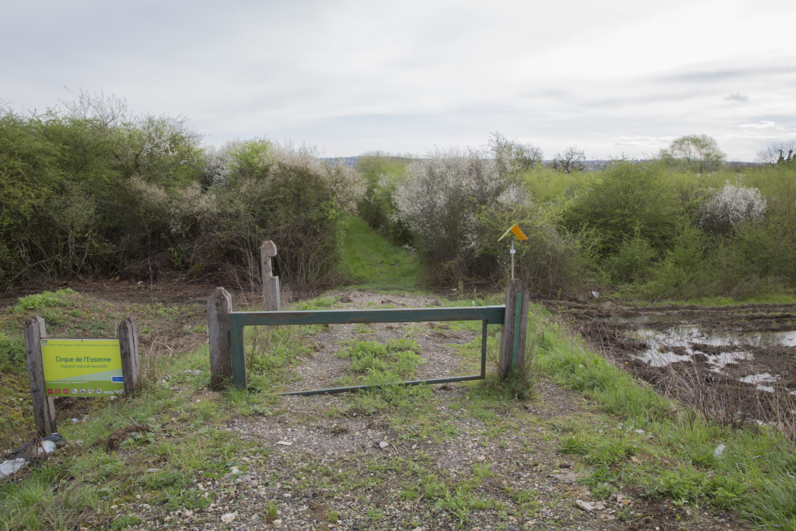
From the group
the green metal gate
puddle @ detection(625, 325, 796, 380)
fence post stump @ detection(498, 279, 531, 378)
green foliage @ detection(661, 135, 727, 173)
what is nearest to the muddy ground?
puddle @ detection(625, 325, 796, 380)

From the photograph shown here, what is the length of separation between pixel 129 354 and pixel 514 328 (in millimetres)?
3858

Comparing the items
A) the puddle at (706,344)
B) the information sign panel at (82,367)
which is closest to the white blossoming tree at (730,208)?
the puddle at (706,344)

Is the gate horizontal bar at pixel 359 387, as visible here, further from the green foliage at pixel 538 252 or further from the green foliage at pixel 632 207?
the green foliage at pixel 632 207

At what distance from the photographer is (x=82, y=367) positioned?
4.09 meters

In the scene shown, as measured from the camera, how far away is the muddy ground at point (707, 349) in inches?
189

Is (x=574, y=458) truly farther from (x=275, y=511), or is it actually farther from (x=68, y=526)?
(x=68, y=526)

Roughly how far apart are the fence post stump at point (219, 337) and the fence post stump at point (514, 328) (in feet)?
9.38

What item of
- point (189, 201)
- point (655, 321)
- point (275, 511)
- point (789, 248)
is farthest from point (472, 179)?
point (275, 511)

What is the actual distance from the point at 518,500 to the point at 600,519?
0.50 m

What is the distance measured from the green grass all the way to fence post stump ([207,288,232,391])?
33.7 ft

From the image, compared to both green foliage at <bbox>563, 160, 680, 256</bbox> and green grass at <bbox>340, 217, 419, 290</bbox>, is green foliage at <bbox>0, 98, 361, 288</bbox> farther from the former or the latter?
green foliage at <bbox>563, 160, 680, 256</bbox>

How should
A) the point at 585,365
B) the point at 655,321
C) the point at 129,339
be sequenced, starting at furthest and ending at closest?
the point at 655,321
the point at 585,365
the point at 129,339

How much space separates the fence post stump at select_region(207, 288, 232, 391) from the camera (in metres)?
4.38

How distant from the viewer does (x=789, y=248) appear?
49.1 ft
